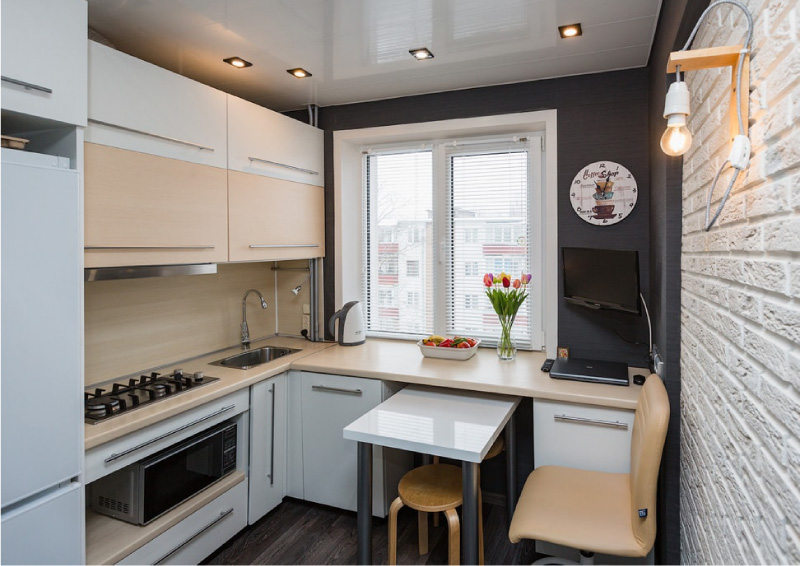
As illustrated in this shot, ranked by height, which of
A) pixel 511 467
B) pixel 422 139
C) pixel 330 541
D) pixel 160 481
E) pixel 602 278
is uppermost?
pixel 422 139

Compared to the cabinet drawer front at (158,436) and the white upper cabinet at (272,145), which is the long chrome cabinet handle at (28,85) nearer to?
the white upper cabinet at (272,145)

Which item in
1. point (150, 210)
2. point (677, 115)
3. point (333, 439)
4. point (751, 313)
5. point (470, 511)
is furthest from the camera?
point (333, 439)

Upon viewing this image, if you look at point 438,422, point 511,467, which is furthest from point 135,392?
point 511,467

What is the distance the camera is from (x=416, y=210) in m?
3.32

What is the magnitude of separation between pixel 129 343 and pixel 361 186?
68.1 inches

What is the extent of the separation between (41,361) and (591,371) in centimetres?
221

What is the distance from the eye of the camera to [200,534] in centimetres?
224

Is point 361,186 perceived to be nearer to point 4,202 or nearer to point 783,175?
point 4,202

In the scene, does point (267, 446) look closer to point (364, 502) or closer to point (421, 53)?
point (364, 502)

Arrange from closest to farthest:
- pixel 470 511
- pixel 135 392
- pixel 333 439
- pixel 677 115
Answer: pixel 677 115
pixel 470 511
pixel 135 392
pixel 333 439

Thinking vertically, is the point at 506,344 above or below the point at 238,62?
below

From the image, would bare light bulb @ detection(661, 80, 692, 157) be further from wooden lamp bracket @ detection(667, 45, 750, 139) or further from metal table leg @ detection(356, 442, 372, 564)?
metal table leg @ detection(356, 442, 372, 564)

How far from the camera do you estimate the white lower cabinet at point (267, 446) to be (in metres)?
2.56

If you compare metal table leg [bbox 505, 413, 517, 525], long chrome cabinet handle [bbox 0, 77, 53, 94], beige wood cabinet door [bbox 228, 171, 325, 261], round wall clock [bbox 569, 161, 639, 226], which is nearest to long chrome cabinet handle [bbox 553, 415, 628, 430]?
metal table leg [bbox 505, 413, 517, 525]
